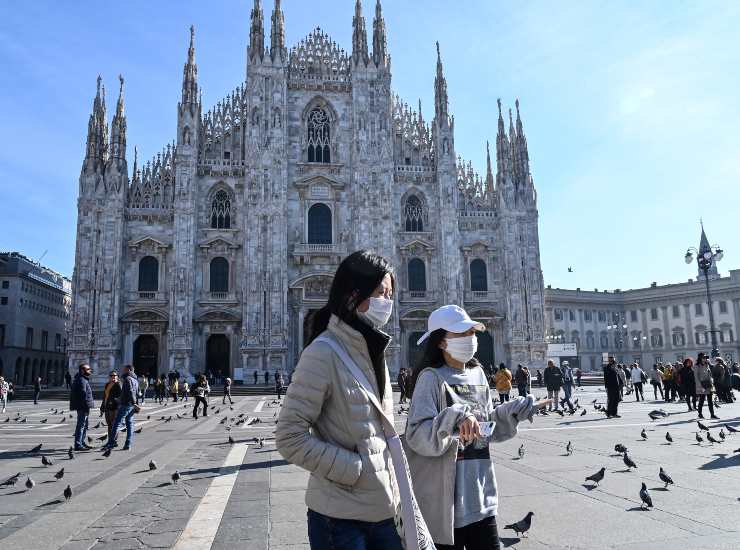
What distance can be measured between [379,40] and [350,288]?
39798 mm

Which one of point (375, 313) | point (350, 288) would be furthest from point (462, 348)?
point (350, 288)

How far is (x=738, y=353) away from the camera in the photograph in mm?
61562

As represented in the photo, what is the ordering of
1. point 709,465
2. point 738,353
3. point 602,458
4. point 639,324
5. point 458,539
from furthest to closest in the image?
point 639,324 → point 738,353 → point 602,458 → point 709,465 → point 458,539

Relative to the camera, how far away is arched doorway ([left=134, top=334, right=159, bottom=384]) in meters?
34.5

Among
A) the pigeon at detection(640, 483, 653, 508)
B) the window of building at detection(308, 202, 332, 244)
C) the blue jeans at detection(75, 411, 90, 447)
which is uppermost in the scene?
the window of building at detection(308, 202, 332, 244)

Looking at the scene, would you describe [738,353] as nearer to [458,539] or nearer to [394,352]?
[394,352]

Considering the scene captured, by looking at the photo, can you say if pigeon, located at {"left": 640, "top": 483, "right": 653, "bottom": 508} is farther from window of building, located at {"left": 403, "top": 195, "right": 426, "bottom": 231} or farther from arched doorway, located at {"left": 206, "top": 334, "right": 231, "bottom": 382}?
window of building, located at {"left": 403, "top": 195, "right": 426, "bottom": 231}

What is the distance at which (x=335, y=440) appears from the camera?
250cm

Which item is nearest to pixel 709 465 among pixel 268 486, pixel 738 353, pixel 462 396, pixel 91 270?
pixel 268 486

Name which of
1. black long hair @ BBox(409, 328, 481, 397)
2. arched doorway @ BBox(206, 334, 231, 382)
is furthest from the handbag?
arched doorway @ BBox(206, 334, 231, 382)

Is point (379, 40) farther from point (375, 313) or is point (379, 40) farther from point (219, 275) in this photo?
point (375, 313)

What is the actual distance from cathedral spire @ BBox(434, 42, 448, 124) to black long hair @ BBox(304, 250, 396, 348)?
3790cm

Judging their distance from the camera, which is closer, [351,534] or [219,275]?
[351,534]

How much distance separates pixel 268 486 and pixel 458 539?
4697mm
